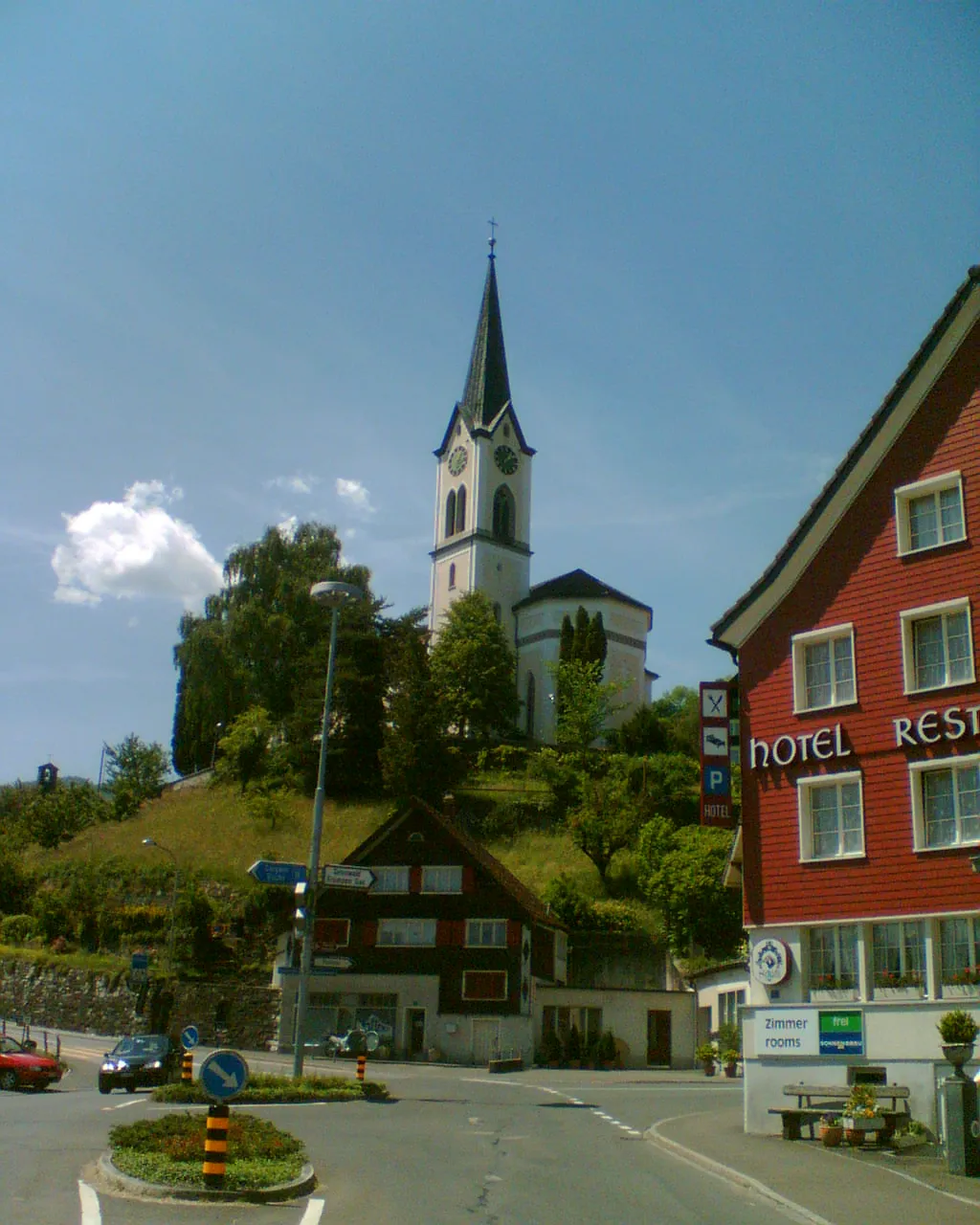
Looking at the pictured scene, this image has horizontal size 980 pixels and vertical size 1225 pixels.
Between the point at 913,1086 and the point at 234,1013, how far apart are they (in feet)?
111

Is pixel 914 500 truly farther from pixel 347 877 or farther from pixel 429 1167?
pixel 429 1167

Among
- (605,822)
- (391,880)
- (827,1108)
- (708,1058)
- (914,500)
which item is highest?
(914,500)

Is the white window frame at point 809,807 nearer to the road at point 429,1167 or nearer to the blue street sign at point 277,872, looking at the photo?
the road at point 429,1167

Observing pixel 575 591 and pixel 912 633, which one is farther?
pixel 575 591

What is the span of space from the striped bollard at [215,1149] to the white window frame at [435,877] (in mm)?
38883

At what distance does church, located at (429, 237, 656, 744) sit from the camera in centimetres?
9506

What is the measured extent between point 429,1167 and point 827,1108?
8335mm

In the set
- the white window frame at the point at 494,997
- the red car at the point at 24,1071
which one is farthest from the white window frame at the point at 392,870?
the red car at the point at 24,1071

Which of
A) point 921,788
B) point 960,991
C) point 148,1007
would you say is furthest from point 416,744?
point 960,991

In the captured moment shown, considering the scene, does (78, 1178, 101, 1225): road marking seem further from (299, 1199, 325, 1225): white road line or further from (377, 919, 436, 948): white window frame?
(377, 919, 436, 948): white window frame

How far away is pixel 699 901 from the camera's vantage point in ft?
183

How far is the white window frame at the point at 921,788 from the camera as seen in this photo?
75.8ft

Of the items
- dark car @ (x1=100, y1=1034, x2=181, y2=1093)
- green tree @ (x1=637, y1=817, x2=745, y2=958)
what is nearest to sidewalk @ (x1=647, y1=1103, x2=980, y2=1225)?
dark car @ (x1=100, y1=1034, x2=181, y2=1093)

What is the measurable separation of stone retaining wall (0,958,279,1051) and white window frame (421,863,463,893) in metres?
7.09
